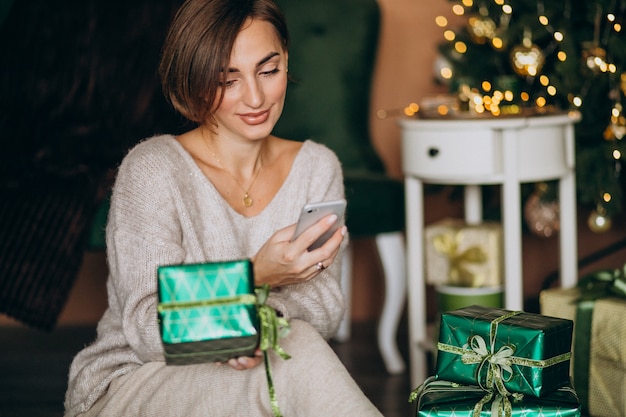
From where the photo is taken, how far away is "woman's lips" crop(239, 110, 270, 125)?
142 cm

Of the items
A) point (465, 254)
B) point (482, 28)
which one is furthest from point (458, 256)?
point (482, 28)

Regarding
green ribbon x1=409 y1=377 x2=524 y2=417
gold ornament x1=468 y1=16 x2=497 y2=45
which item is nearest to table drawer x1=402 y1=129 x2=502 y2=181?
gold ornament x1=468 y1=16 x2=497 y2=45

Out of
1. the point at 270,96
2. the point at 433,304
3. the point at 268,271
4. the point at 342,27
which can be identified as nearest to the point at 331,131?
the point at 342,27

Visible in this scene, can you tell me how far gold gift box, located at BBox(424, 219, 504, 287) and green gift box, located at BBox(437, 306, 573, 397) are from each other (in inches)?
36.5

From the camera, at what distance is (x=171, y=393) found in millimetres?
1217

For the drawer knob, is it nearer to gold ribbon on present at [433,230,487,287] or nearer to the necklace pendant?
gold ribbon on present at [433,230,487,287]

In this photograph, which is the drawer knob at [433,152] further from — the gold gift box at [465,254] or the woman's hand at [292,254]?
the woman's hand at [292,254]

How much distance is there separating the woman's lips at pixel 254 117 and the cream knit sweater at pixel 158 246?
0.37 feet

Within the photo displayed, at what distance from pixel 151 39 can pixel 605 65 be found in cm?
128

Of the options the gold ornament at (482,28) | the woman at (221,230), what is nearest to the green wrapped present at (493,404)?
the woman at (221,230)

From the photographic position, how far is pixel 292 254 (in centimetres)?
122

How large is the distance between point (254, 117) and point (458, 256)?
3.40 feet

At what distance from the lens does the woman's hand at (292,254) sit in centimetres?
121

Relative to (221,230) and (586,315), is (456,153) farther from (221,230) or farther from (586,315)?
(221,230)
